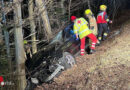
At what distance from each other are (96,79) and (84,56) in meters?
2.38

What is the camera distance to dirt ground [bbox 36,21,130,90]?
5.36 metres

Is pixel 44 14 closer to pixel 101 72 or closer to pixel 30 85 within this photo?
pixel 30 85

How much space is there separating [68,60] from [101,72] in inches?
62.4

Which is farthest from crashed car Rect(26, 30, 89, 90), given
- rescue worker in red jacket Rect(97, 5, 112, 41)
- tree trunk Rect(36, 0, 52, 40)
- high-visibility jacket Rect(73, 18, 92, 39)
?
rescue worker in red jacket Rect(97, 5, 112, 41)

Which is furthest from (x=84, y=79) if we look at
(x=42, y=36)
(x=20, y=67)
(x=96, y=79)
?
(x=42, y=36)

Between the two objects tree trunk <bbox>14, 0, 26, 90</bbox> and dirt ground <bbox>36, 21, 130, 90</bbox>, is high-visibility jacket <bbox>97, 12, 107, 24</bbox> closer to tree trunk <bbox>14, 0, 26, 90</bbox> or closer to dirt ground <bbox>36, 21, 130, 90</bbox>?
dirt ground <bbox>36, 21, 130, 90</bbox>

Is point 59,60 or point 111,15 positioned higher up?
point 111,15

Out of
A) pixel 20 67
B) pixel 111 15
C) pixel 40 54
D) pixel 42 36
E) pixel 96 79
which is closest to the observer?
pixel 96 79

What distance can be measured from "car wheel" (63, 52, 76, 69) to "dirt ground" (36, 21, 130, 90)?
0.17m

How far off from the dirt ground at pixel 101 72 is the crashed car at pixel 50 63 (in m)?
0.28

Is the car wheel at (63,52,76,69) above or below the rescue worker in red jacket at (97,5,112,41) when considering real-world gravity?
below

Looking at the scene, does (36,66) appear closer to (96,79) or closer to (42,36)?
(96,79)

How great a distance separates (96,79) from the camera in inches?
225

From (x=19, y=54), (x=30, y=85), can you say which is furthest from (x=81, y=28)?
(x=30, y=85)
